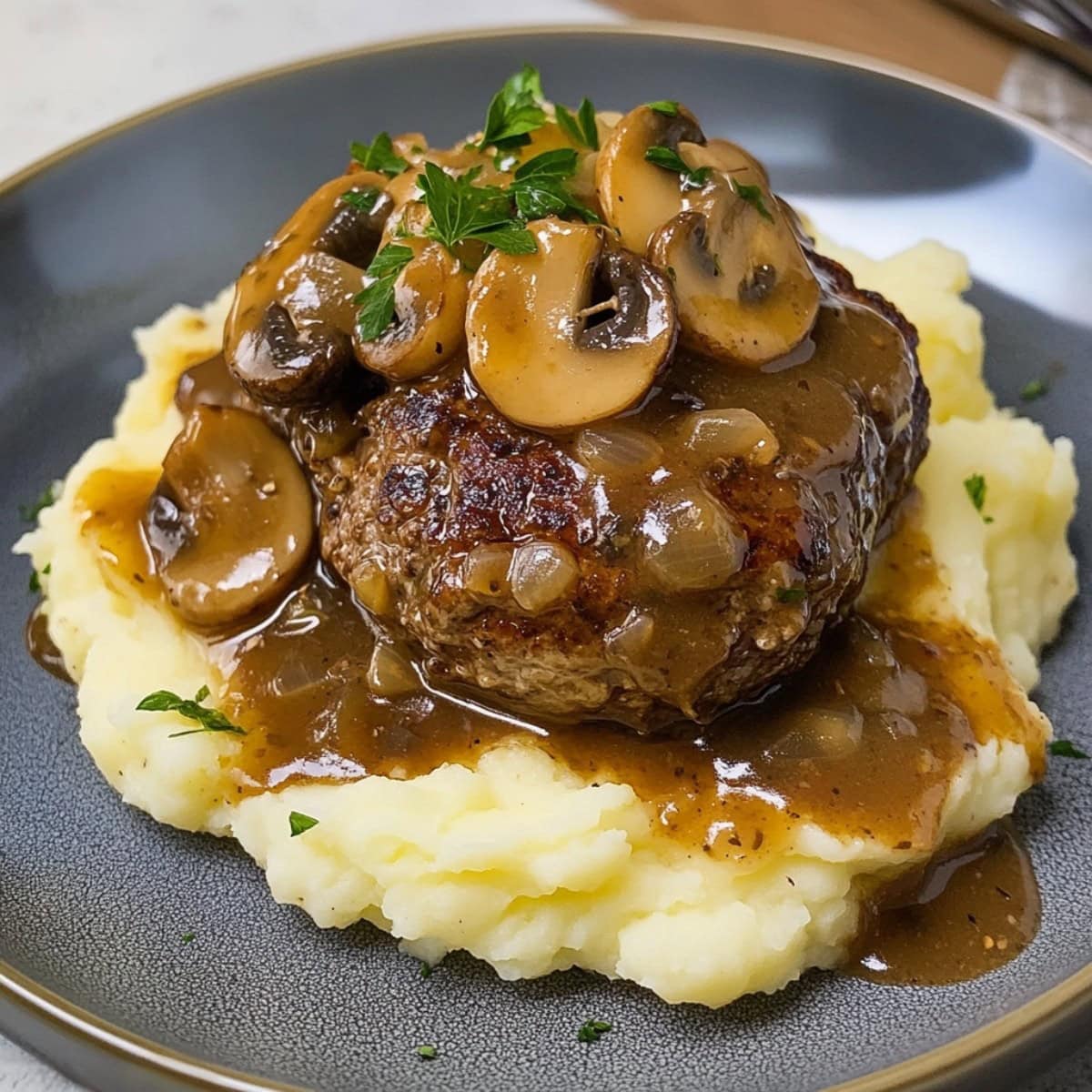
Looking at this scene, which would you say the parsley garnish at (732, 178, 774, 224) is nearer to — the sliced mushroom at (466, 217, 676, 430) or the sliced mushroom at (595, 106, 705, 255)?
the sliced mushroom at (595, 106, 705, 255)

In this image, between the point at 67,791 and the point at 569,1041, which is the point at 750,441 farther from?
the point at 67,791

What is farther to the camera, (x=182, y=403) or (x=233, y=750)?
(x=182, y=403)

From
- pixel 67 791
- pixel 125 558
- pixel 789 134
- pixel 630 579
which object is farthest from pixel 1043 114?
pixel 67 791

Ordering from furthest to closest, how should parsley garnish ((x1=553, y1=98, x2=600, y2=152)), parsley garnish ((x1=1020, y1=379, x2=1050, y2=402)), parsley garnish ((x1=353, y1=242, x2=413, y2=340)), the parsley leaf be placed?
parsley garnish ((x1=1020, y1=379, x2=1050, y2=402)) → parsley garnish ((x1=553, y1=98, x2=600, y2=152)) → parsley garnish ((x1=353, y1=242, x2=413, y2=340)) → the parsley leaf

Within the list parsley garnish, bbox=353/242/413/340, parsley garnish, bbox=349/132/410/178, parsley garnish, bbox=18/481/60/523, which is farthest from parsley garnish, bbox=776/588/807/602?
parsley garnish, bbox=18/481/60/523

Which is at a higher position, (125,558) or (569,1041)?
(125,558)

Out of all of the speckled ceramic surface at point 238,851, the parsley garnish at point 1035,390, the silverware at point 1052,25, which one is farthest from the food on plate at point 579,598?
the silverware at point 1052,25

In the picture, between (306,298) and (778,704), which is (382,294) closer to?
(306,298)
